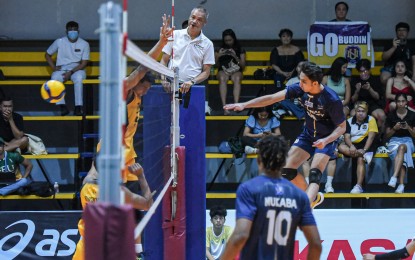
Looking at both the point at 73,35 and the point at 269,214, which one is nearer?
the point at 269,214

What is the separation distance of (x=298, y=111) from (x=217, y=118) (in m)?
1.36

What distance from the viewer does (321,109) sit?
8.29 metres

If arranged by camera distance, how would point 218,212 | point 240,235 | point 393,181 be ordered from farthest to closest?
point 393,181
point 218,212
point 240,235

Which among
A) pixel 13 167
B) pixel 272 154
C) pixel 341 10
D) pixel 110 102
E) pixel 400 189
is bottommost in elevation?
pixel 400 189

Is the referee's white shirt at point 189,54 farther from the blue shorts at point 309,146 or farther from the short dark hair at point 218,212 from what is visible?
the short dark hair at point 218,212

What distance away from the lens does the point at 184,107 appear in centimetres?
880

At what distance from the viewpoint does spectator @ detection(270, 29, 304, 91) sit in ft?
44.6

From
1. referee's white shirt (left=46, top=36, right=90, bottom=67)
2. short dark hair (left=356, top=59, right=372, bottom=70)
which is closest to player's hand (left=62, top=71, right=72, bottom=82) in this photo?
referee's white shirt (left=46, top=36, right=90, bottom=67)

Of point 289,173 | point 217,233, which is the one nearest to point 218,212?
point 217,233

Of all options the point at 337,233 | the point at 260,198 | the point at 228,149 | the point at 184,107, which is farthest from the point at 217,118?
the point at 260,198

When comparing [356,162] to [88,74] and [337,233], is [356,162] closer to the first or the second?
[337,233]

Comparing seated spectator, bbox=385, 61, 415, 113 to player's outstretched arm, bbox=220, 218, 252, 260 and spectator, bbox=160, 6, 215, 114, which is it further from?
player's outstretched arm, bbox=220, 218, 252, 260

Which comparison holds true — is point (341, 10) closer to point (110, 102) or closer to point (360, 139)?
point (360, 139)

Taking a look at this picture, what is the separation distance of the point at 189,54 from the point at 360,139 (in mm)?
4471
